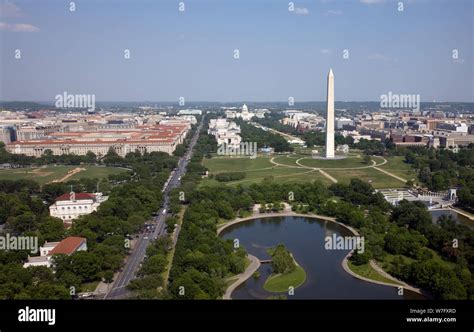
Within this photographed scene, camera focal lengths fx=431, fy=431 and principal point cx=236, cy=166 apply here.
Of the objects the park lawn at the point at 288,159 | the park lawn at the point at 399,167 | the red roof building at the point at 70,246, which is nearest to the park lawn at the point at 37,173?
the red roof building at the point at 70,246

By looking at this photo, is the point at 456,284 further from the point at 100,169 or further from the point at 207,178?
the point at 100,169

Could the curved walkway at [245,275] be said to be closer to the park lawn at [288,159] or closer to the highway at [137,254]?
the highway at [137,254]

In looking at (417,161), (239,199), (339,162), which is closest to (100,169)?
(239,199)
